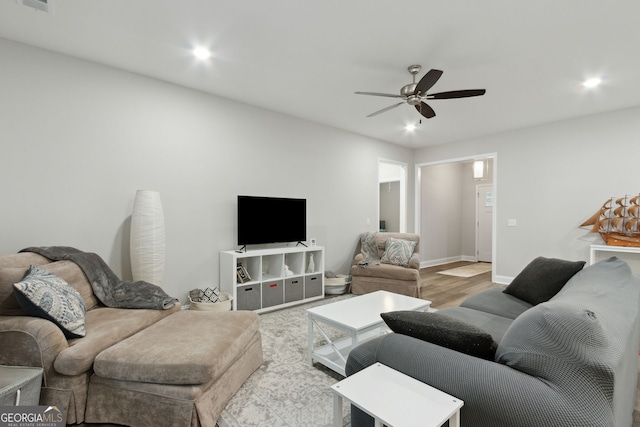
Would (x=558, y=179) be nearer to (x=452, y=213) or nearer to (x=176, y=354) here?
(x=452, y=213)

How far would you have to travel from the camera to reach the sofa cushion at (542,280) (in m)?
2.46

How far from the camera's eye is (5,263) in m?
2.05

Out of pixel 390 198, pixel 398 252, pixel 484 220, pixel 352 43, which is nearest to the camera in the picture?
pixel 352 43

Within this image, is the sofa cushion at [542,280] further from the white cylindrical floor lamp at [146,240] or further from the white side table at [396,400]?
the white cylindrical floor lamp at [146,240]

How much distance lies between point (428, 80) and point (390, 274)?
103 inches

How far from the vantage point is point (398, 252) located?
14.7 ft

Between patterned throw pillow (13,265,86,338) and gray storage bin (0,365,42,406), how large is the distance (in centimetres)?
27

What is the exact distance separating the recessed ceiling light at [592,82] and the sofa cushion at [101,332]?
4.70 meters

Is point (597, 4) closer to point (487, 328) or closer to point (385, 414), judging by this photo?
point (487, 328)

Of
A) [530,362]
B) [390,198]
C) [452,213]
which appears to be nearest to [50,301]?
[530,362]

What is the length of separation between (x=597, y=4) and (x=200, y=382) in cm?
348

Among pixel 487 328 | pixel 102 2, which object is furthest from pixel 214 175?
pixel 487 328

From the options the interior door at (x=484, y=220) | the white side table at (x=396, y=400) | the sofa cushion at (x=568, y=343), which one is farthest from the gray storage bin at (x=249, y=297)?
the interior door at (x=484, y=220)

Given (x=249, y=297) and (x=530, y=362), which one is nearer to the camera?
(x=530, y=362)
